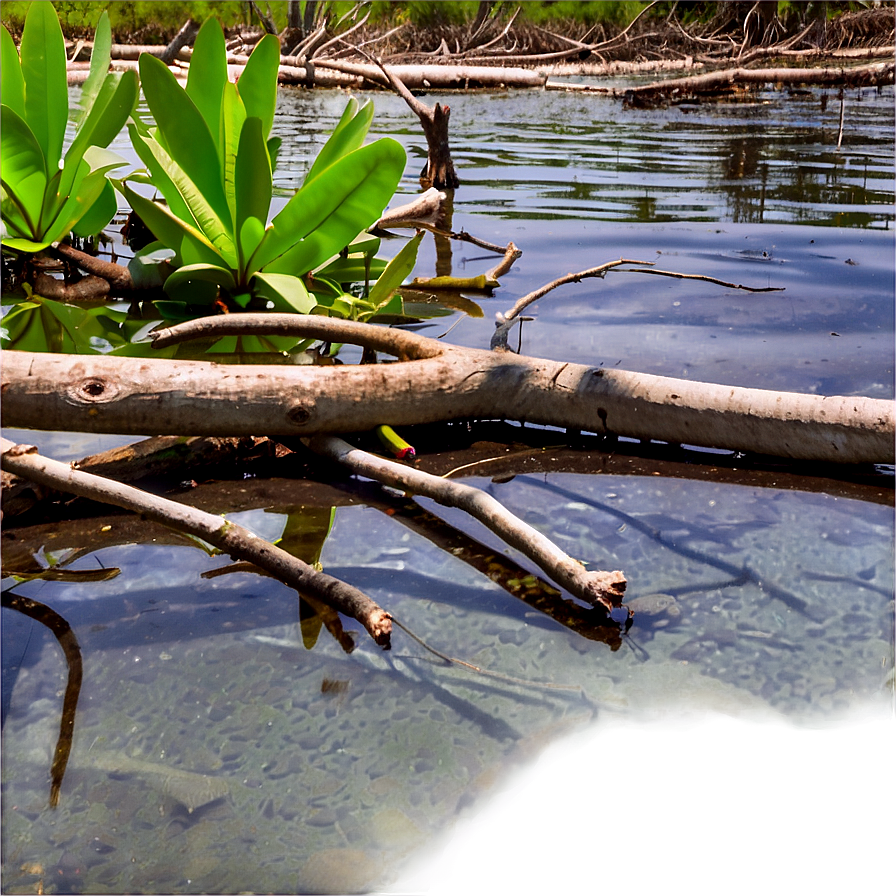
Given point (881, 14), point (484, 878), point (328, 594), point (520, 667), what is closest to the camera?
point (484, 878)

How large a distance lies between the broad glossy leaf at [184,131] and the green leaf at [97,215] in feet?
2.65

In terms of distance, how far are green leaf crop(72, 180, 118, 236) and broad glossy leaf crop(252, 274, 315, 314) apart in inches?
40.6

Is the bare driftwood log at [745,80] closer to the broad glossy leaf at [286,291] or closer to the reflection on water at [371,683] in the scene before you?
the broad glossy leaf at [286,291]

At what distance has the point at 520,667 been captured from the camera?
168 centimetres

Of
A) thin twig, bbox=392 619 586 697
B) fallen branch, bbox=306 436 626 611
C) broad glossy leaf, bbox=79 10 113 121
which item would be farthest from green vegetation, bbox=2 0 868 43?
→ thin twig, bbox=392 619 586 697

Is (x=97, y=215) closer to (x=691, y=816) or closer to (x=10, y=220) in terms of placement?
(x=10, y=220)

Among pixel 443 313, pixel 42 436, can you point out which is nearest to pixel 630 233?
pixel 443 313

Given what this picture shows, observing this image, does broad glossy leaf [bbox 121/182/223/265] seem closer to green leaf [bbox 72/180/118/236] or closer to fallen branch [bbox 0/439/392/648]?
green leaf [bbox 72/180/118/236]

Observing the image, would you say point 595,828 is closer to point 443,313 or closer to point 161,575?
point 161,575

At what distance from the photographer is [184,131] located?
318 centimetres

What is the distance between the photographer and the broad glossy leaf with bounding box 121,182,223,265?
3273 millimetres

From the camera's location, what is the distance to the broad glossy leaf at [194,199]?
10.6ft

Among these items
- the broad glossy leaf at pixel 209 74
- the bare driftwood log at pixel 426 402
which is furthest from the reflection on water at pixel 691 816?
the broad glossy leaf at pixel 209 74

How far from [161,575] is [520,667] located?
0.88 meters
